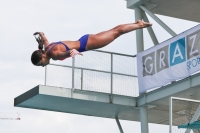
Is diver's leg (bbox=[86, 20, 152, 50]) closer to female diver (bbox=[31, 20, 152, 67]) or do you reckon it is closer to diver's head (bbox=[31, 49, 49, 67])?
female diver (bbox=[31, 20, 152, 67])

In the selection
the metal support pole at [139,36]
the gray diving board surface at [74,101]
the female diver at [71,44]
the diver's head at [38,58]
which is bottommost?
the gray diving board surface at [74,101]

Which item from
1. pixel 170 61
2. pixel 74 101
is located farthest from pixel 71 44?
pixel 74 101

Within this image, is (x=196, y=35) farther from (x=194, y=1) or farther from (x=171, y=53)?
(x=194, y=1)

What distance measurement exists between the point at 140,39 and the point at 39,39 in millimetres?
10257

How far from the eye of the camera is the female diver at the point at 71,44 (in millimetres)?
14547

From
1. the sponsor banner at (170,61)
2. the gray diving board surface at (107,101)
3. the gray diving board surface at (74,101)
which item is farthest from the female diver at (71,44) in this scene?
the gray diving board surface at (74,101)

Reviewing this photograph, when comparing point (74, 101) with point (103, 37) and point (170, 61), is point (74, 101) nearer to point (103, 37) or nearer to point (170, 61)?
point (170, 61)

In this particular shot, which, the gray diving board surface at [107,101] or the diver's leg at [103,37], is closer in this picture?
the diver's leg at [103,37]

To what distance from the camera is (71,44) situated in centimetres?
1491

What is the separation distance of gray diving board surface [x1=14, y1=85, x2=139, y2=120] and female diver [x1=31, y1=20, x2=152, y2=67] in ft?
24.8

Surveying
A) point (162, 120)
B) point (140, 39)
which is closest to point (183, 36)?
point (140, 39)

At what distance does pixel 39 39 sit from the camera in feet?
49.4

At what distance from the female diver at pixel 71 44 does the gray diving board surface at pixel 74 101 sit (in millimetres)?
7568

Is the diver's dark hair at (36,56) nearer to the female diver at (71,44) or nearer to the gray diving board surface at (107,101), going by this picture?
the female diver at (71,44)
